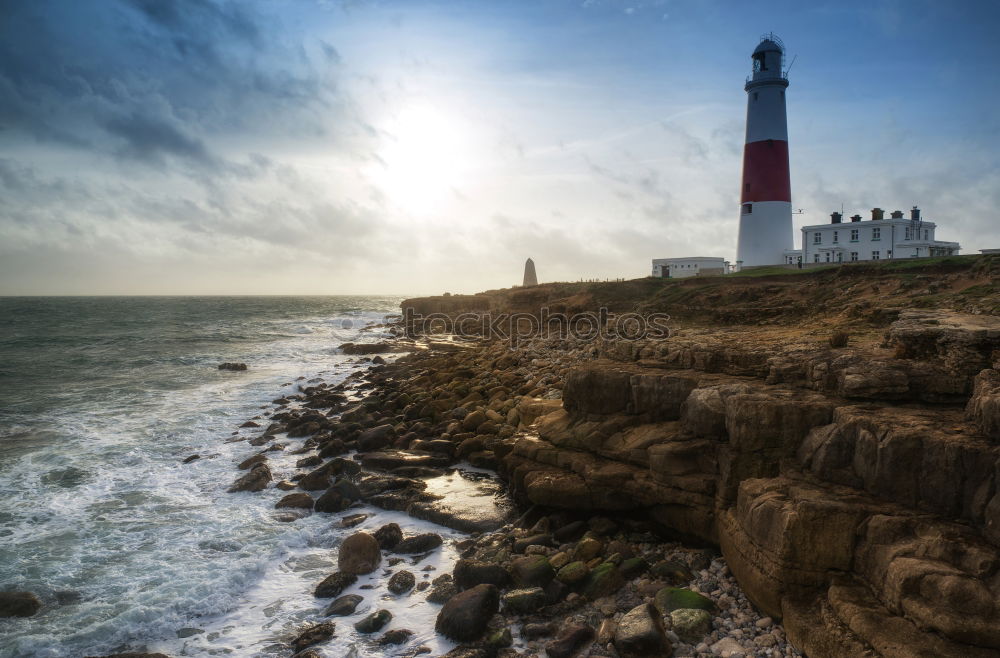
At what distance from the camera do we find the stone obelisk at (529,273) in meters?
44.3

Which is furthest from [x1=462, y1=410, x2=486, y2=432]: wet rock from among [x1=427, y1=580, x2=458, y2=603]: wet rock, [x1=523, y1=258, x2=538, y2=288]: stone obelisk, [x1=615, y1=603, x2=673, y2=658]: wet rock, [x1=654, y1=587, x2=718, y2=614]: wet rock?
[x1=523, y1=258, x2=538, y2=288]: stone obelisk

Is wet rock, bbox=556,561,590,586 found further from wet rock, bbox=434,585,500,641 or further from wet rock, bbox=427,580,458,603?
wet rock, bbox=427,580,458,603

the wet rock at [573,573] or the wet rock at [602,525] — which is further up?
the wet rock at [602,525]

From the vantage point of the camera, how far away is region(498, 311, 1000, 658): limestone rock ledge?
15.5 feet

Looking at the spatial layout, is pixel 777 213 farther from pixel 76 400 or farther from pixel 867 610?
pixel 76 400

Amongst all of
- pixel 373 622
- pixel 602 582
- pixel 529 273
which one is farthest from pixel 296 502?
pixel 529 273

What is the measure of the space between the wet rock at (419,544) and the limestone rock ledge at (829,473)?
1.85 m

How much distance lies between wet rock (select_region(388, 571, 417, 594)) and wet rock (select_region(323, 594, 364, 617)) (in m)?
0.46

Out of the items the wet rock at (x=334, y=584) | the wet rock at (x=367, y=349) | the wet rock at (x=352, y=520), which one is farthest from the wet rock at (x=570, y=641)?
the wet rock at (x=367, y=349)

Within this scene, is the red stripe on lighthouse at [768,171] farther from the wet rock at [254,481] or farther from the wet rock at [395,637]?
the wet rock at [395,637]

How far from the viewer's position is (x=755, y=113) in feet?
100.0

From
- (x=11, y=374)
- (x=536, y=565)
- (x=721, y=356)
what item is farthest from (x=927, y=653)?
(x=11, y=374)

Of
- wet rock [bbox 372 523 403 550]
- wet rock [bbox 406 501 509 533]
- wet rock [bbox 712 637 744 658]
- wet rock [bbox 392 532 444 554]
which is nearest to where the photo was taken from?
wet rock [bbox 712 637 744 658]

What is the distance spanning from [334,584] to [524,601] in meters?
2.89
